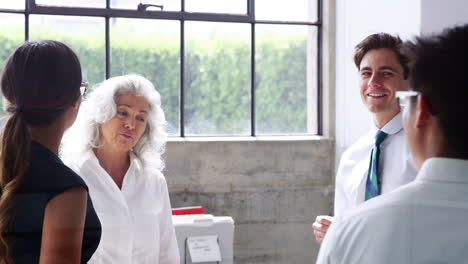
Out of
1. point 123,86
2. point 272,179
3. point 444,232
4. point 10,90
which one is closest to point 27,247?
point 10,90

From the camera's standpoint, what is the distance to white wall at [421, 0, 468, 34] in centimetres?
189

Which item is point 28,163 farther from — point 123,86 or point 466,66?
point 123,86

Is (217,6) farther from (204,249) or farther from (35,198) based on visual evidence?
(35,198)

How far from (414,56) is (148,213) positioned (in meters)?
1.19

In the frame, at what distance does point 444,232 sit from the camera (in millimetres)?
696

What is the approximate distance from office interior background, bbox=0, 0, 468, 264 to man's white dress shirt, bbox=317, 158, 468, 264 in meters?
2.00

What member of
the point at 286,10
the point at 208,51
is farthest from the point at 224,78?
the point at 286,10

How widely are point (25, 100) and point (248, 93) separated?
2.01 metres

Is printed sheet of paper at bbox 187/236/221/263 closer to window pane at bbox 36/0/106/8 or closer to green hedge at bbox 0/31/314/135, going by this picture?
green hedge at bbox 0/31/314/135

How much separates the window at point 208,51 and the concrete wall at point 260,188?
0.09 metres

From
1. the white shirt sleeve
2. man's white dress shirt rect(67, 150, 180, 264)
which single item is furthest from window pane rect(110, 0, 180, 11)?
the white shirt sleeve

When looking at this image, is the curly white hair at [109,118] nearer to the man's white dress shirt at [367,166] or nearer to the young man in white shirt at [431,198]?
the man's white dress shirt at [367,166]

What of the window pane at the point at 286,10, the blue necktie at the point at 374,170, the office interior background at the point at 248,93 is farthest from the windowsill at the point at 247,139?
the blue necktie at the point at 374,170

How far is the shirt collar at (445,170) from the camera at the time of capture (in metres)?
0.70
